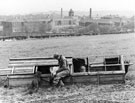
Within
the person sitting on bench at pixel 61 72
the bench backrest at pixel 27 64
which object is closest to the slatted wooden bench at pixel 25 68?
the bench backrest at pixel 27 64

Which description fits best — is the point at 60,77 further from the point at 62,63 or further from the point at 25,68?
the point at 25,68

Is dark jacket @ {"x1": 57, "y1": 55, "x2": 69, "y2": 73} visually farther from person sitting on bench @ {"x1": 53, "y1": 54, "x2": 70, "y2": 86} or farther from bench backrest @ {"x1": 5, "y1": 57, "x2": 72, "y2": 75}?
bench backrest @ {"x1": 5, "y1": 57, "x2": 72, "y2": 75}

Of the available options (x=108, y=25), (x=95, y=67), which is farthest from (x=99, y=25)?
(x=95, y=67)

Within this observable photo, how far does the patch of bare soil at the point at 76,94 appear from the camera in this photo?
10953 millimetres

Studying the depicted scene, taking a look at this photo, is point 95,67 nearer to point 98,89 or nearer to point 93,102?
point 98,89

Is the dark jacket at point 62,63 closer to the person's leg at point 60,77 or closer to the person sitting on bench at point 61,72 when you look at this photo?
the person sitting on bench at point 61,72

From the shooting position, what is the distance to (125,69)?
14.6 m

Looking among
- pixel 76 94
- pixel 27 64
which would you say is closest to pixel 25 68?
pixel 27 64

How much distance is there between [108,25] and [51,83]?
5410 inches

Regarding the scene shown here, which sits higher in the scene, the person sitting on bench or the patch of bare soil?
the person sitting on bench

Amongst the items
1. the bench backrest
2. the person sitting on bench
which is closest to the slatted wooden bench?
the bench backrest

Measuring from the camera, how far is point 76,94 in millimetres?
11828

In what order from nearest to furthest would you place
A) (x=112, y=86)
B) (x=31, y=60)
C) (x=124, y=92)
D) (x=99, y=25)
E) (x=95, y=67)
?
1. (x=124, y=92)
2. (x=112, y=86)
3. (x=31, y=60)
4. (x=95, y=67)
5. (x=99, y=25)

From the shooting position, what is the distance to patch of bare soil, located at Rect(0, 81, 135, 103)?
35.9ft
